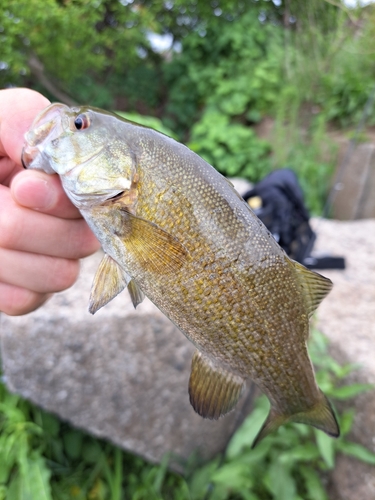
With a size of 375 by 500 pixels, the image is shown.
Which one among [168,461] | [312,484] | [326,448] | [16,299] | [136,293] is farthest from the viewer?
[168,461]

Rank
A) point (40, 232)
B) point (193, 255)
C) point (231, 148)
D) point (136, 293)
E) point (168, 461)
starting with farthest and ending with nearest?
point (231, 148) < point (168, 461) < point (40, 232) < point (136, 293) < point (193, 255)

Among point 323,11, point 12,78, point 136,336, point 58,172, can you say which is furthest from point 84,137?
point 323,11

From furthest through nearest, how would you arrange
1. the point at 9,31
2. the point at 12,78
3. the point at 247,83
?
the point at 247,83 → the point at 12,78 → the point at 9,31

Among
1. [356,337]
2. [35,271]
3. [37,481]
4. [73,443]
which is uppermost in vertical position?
[35,271]

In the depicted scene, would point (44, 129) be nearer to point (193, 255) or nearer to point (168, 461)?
point (193, 255)

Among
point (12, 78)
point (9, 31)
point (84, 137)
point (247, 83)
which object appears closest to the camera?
point (84, 137)

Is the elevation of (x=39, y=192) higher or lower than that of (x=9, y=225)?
higher

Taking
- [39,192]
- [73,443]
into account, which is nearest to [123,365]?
[73,443]

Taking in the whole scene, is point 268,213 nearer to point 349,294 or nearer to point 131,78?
point 349,294
